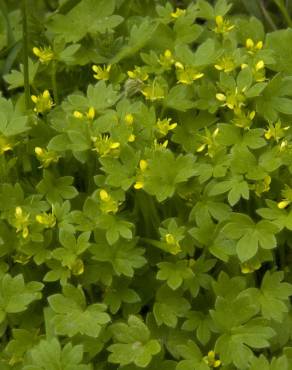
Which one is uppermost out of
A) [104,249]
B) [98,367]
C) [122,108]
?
[122,108]

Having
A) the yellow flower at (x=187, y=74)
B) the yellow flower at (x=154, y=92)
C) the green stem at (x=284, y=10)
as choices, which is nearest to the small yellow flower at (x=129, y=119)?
the yellow flower at (x=154, y=92)

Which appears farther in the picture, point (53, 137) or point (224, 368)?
point (53, 137)

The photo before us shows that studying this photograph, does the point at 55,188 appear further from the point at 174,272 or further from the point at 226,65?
the point at 226,65

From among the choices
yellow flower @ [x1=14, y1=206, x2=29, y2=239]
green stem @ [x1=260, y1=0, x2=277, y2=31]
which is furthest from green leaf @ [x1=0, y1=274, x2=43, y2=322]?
green stem @ [x1=260, y1=0, x2=277, y2=31]

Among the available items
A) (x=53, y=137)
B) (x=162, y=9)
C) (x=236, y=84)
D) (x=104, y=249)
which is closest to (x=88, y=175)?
(x=53, y=137)

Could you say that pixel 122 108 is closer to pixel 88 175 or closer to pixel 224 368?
pixel 88 175

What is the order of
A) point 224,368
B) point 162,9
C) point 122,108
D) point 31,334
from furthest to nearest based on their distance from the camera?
point 162,9 < point 122,108 < point 31,334 < point 224,368

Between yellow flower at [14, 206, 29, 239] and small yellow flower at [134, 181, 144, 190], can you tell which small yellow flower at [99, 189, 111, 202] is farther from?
yellow flower at [14, 206, 29, 239]
